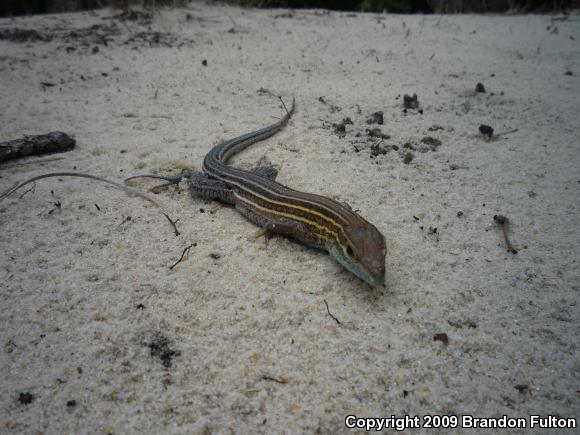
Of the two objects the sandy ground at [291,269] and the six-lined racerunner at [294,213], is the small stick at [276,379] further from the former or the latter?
the six-lined racerunner at [294,213]

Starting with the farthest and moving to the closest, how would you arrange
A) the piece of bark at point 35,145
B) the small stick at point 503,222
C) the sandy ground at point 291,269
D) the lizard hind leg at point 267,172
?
the piece of bark at point 35,145, the lizard hind leg at point 267,172, the small stick at point 503,222, the sandy ground at point 291,269

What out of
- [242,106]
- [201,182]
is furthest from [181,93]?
[201,182]

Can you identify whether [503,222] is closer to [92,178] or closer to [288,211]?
[288,211]

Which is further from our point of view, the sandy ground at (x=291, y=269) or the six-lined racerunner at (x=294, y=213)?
the six-lined racerunner at (x=294, y=213)

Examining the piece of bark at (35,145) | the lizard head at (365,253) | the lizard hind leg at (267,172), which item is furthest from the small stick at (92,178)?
the lizard head at (365,253)

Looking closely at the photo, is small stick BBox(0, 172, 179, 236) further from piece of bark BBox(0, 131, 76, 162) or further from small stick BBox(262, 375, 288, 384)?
small stick BBox(262, 375, 288, 384)

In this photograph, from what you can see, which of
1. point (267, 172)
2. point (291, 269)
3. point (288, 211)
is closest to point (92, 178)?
point (267, 172)
